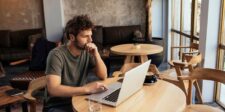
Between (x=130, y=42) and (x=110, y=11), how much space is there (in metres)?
1.02

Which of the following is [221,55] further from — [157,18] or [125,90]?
[157,18]

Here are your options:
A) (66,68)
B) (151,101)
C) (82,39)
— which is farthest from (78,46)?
(151,101)

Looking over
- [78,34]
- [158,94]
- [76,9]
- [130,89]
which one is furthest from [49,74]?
[76,9]

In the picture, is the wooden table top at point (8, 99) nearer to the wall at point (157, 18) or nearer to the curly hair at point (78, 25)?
the curly hair at point (78, 25)

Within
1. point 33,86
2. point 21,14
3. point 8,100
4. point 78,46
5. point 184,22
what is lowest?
point 8,100

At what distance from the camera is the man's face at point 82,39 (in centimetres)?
188

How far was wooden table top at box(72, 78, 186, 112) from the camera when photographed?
58.1 inches

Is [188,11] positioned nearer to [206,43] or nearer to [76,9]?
[206,43]

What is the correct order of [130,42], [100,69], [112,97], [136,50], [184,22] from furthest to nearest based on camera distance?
[130,42] < [184,22] < [136,50] < [100,69] < [112,97]

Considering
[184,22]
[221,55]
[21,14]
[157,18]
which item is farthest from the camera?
[21,14]

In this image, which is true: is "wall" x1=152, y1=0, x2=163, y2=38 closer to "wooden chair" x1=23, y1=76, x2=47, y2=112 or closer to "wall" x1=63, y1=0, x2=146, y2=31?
"wall" x1=63, y1=0, x2=146, y2=31

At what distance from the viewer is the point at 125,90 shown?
4.96 feet

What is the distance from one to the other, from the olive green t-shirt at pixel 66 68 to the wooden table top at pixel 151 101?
0.88 feet

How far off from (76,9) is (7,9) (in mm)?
1657
